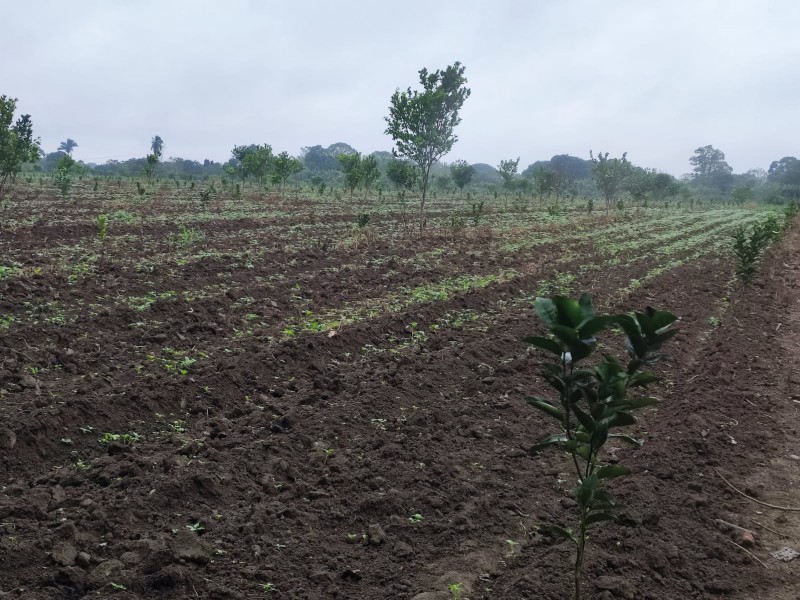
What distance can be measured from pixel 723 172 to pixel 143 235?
12444 cm

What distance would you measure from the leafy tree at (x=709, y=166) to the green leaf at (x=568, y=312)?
12414cm

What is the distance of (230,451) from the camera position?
16.1ft

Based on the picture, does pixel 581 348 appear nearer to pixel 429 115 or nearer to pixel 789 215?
pixel 429 115

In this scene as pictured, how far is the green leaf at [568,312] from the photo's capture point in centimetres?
260

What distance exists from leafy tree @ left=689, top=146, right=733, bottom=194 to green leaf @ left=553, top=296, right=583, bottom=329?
12414cm

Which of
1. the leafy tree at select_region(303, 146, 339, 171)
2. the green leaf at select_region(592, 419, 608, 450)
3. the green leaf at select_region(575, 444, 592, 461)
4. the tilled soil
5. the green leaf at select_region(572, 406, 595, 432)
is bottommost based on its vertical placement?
the tilled soil

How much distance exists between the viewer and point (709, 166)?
4921 inches

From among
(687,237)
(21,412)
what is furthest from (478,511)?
(687,237)

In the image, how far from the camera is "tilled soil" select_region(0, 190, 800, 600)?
3523mm

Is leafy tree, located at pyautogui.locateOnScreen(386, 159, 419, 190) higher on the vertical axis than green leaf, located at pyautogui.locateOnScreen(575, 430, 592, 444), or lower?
higher

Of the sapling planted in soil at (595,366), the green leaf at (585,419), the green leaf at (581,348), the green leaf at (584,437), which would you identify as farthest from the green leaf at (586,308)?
the green leaf at (584,437)

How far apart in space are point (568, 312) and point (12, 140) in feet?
72.6

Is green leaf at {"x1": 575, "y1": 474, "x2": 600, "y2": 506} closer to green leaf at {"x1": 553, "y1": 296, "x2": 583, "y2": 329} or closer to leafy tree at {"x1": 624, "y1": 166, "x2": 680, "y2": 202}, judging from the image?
green leaf at {"x1": 553, "y1": 296, "x2": 583, "y2": 329}

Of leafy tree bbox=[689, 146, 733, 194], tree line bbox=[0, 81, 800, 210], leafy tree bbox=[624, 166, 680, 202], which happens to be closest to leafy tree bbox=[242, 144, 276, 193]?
tree line bbox=[0, 81, 800, 210]
